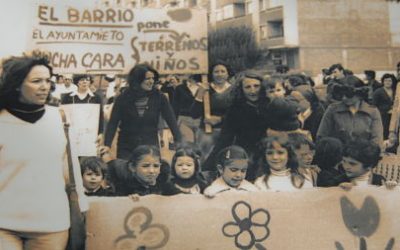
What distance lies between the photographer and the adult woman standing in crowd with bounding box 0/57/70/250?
3871 millimetres

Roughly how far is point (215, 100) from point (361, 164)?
1.33 metres

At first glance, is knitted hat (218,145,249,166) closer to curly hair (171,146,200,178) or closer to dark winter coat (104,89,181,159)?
curly hair (171,146,200,178)

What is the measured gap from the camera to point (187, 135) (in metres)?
4.21

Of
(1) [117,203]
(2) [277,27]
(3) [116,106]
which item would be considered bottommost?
(1) [117,203]

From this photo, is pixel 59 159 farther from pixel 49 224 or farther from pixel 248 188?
pixel 248 188

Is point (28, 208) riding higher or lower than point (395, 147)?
lower

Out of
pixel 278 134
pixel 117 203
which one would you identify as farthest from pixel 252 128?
pixel 117 203

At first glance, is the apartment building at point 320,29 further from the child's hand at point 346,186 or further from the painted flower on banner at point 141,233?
the painted flower on banner at point 141,233

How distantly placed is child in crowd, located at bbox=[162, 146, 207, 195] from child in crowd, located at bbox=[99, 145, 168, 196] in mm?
74

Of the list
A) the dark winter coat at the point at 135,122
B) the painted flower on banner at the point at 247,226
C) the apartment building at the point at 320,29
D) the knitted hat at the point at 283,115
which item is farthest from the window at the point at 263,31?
the painted flower on banner at the point at 247,226

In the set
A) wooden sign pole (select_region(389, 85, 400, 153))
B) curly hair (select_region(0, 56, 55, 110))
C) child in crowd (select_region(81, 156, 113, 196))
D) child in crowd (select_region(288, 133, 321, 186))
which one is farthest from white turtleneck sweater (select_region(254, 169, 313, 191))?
curly hair (select_region(0, 56, 55, 110))

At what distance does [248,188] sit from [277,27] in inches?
52.4

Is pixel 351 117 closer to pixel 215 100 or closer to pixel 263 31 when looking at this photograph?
pixel 263 31

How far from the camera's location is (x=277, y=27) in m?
4.36
